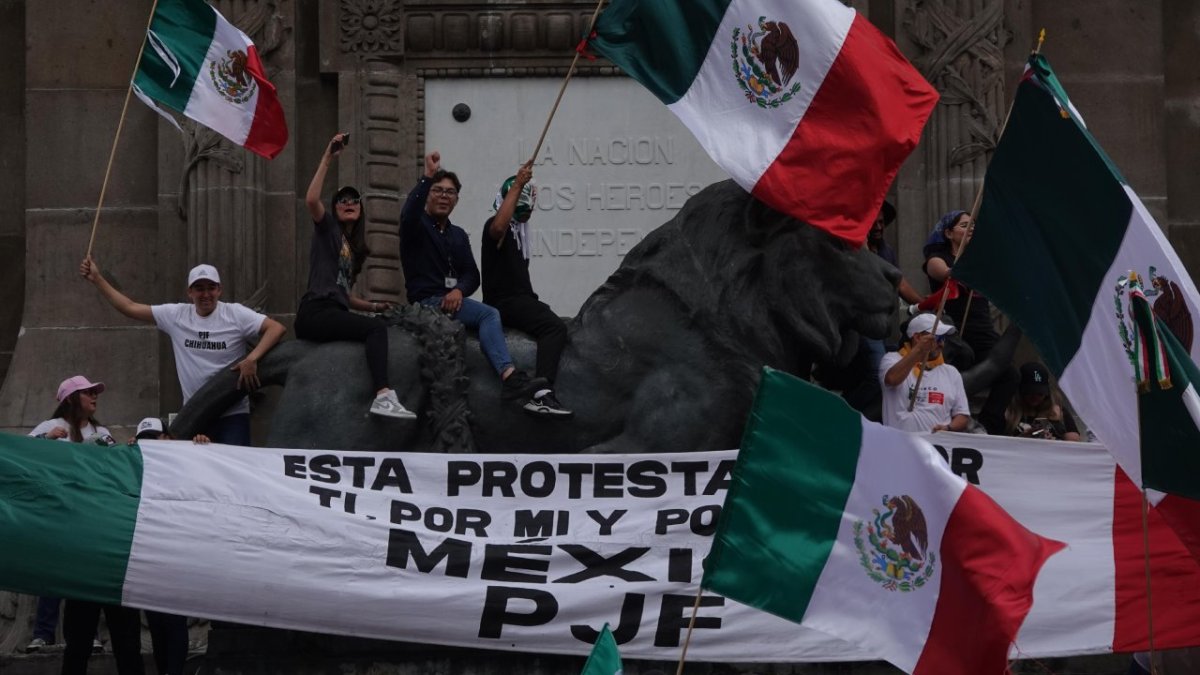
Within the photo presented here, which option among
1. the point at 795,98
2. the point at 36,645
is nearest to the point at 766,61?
the point at 795,98

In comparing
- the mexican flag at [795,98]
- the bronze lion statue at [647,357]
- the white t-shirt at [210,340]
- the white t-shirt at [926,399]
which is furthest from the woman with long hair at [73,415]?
the white t-shirt at [926,399]

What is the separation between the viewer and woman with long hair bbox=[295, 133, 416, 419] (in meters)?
15.3

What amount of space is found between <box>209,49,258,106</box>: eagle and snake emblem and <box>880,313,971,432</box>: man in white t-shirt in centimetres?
482

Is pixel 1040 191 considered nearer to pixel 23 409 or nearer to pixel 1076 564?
pixel 1076 564

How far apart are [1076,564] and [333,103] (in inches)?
317

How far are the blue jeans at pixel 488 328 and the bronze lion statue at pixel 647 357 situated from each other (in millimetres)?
105

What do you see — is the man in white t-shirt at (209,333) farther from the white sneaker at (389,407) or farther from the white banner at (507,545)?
the white banner at (507,545)

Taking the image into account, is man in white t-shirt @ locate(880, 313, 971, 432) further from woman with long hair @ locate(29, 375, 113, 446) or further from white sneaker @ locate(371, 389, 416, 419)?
woman with long hair @ locate(29, 375, 113, 446)

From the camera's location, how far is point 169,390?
19562 mm

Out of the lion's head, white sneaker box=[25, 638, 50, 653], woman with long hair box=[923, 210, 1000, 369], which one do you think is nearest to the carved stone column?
woman with long hair box=[923, 210, 1000, 369]

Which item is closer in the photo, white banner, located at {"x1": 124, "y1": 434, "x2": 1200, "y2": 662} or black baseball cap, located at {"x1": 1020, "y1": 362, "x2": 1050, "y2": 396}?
white banner, located at {"x1": 124, "y1": 434, "x2": 1200, "y2": 662}

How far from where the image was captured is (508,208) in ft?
51.4

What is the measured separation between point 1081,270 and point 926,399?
3396mm

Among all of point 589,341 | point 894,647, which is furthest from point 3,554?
point 894,647
